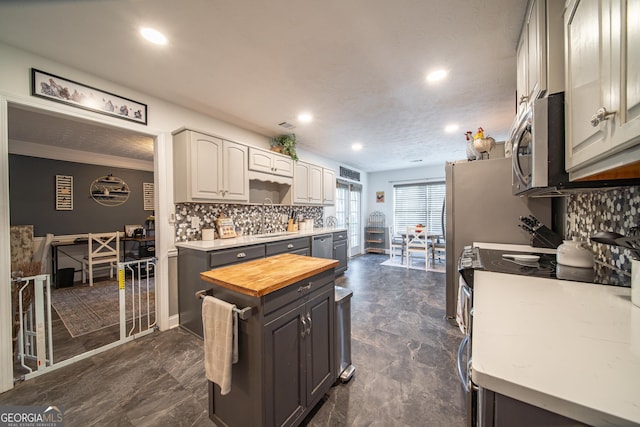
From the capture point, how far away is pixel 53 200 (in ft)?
→ 13.1

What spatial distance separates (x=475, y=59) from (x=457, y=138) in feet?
7.25

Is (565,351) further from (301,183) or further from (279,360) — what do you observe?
(301,183)

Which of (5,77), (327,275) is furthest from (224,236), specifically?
(5,77)

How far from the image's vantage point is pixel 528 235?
2.14m

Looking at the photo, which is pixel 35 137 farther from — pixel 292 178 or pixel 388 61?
pixel 388 61

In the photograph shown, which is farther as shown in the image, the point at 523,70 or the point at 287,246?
the point at 287,246

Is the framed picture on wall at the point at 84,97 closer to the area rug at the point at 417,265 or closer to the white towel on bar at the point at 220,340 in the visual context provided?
the white towel on bar at the point at 220,340

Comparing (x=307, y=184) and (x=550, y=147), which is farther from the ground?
(x=307, y=184)

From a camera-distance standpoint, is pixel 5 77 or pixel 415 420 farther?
pixel 5 77

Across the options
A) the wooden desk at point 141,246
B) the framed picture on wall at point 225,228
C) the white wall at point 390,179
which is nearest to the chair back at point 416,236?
the white wall at point 390,179

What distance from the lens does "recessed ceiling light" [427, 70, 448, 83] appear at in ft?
6.61

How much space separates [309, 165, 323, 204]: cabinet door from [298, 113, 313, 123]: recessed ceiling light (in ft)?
3.64

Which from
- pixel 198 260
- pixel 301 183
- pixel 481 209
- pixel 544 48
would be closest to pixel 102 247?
pixel 198 260

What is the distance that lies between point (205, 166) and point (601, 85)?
2.81m
